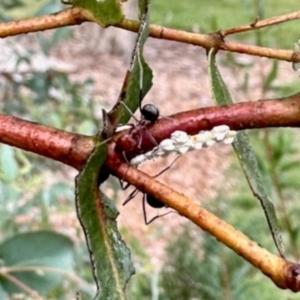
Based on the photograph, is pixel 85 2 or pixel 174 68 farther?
pixel 174 68

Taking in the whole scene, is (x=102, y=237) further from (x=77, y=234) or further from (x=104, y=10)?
(x=77, y=234)

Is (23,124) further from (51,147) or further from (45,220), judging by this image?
(45,220)

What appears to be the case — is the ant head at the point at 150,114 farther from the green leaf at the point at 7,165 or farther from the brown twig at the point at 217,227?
the green leaf at the point at 7,165

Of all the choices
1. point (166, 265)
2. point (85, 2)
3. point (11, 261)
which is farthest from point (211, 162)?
point (85, 2)

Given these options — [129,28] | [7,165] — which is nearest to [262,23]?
[129,28]

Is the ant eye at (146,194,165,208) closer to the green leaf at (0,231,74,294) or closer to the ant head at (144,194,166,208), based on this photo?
the ant head at (144,194,166,208)

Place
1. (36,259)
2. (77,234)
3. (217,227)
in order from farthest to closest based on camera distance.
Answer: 1. (77,234)
2. (36,259)
3. (217,227)

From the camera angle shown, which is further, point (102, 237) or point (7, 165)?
point (7, 165)
